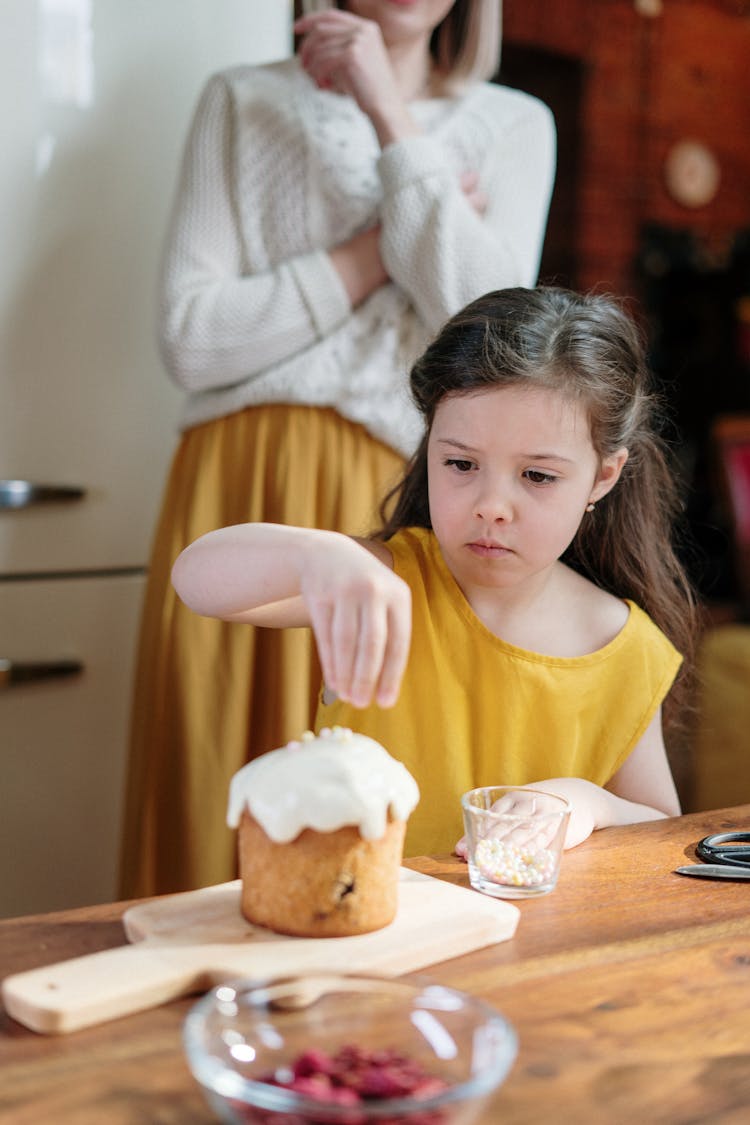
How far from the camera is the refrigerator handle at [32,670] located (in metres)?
1.82

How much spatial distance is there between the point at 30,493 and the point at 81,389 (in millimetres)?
175

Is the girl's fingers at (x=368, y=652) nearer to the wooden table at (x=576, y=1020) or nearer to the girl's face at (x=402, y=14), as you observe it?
the wooden table at (x=576, y=1020)

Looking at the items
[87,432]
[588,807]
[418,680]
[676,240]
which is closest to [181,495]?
[87,432]

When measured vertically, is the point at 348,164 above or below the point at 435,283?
above

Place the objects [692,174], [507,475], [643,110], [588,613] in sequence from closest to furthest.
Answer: [507,475] → [588,613] → [643,110] → [692,174]

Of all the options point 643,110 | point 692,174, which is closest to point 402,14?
point 643,110

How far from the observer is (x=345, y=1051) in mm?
615

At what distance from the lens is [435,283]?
1.56m

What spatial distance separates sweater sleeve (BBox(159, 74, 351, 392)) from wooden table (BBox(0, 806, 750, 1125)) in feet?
2.79

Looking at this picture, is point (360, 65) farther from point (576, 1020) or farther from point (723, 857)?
point (576, 1020)

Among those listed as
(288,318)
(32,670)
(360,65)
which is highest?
(360,65)

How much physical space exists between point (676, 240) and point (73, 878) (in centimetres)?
409

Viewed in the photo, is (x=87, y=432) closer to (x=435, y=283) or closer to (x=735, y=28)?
(x=435, y=283)

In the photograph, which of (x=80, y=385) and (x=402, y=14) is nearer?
(x=402, y=14)
